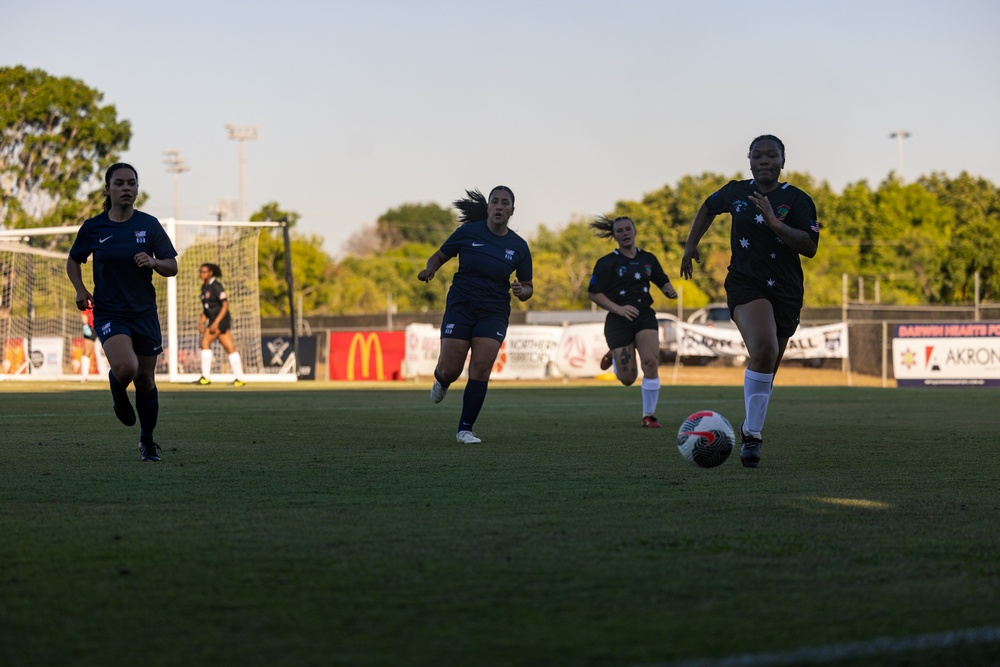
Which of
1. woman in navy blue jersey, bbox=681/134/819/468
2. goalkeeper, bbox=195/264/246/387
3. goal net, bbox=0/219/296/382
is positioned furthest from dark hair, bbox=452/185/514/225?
goal net, bbox=0/219/296/382

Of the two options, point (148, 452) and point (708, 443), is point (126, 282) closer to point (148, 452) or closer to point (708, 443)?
point (148, 452)

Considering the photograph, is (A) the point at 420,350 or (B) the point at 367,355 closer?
(A) the point at 420,350

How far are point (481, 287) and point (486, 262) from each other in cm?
21

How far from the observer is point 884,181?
79.4m

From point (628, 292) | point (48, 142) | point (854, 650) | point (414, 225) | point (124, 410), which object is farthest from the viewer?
point (414, 225)

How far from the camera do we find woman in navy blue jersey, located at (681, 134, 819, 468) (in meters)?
8.34

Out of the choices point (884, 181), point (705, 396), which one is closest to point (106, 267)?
point (705, 396)

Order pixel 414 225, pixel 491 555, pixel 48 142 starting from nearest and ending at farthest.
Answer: pixel 491 555, pixel 48 142, pixel 414 225

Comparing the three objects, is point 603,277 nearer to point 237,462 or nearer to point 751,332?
point 751,332

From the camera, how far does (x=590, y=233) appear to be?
52500 millimetres

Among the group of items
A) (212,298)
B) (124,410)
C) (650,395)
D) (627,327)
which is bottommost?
A: (650,395)

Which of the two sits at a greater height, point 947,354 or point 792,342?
point 792,342

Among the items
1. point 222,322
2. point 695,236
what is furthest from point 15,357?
point 695,236

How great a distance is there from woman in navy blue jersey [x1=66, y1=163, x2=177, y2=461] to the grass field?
587mm
